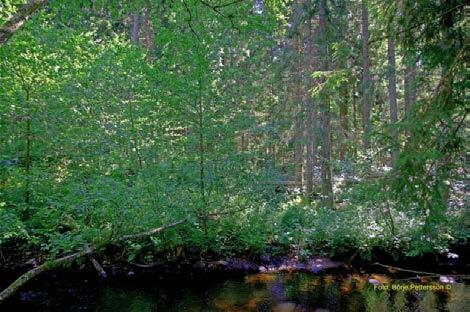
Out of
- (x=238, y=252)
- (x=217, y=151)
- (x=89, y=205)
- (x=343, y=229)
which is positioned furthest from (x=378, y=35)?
(x=89, y=205)

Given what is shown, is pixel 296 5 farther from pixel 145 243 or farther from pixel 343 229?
pixel 145 243

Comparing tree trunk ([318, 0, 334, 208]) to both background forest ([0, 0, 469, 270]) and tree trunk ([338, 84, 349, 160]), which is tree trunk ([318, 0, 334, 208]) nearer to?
tree trunk ([338, 84, 349, 160])

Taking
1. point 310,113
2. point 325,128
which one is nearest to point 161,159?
point 325,128

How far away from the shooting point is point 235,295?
7289mm

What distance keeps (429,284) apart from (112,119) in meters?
8.11

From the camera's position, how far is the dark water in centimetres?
670

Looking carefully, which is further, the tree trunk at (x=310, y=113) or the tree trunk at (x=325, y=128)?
the tree trunk at (x=310, y=113)

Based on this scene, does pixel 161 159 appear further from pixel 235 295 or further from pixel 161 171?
pixel 235 295

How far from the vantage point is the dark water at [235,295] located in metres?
6.70

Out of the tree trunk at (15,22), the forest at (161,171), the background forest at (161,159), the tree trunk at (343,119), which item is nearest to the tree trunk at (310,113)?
the tree trunk at (343,119)

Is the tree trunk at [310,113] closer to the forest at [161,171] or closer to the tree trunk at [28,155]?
the forest at [161,171]

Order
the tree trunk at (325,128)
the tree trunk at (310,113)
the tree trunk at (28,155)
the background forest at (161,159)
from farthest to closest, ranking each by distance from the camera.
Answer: the tree trunk at (310,113) → the tree trunk at (325,128) → the tree trunk at (28,155) → the background forest at (161,159)

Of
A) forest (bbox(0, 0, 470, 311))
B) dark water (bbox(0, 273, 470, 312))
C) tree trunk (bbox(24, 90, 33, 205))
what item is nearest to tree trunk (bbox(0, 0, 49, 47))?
forest (bbox(0, 0, 470, 311))

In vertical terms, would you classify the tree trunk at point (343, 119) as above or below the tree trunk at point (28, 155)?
above
